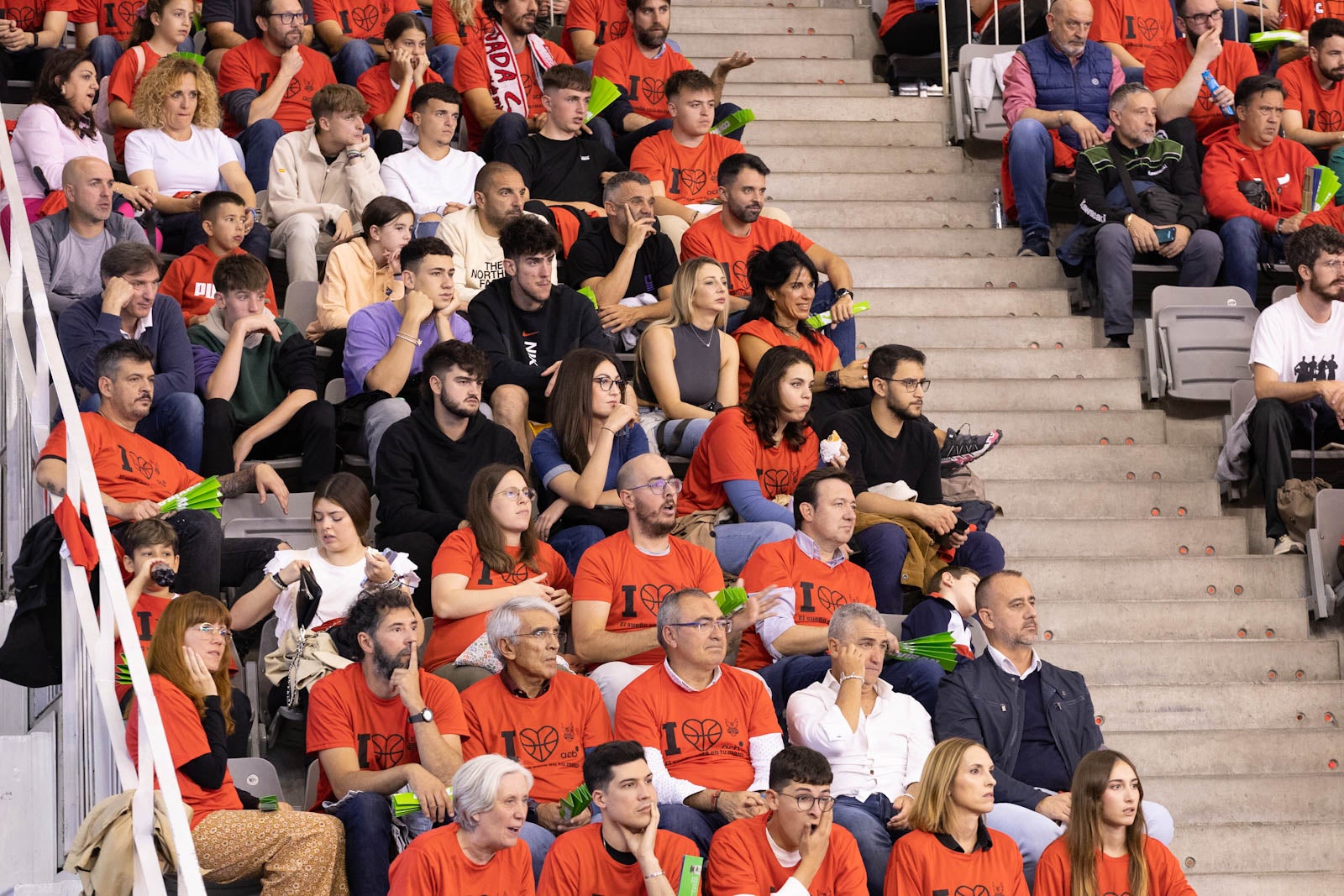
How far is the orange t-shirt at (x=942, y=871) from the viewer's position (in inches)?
187

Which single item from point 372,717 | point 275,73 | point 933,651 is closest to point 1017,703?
point 933,651

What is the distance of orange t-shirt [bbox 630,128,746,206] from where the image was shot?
8016 mm

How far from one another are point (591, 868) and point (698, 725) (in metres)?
0.64

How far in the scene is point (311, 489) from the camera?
616 cm

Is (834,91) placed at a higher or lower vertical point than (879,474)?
higher

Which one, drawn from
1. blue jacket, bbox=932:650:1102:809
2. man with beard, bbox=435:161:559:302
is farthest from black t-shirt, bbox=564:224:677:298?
blue jacket, bbox=932:650:1102:809

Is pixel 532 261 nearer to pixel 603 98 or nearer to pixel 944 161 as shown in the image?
pixel 603 98

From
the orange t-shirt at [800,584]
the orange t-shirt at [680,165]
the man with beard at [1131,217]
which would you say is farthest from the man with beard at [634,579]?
the man with beard at [1131,217]

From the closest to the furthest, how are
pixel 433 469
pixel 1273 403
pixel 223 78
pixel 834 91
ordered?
pixel 433 469
pixel 1273 403
pixel 223 78
pixel 834 91

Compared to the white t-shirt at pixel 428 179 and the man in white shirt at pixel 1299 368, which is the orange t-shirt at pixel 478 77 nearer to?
the white t-shirt at pixel 428 179

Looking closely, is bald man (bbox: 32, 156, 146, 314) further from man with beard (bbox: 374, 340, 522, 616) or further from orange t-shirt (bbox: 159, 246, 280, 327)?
man with beard (bbox: 374, 340, 522, 616)

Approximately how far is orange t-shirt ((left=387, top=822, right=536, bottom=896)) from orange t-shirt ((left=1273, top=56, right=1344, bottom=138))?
5746 mm

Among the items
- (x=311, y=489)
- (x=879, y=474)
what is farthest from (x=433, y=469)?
(x=879, y=474)

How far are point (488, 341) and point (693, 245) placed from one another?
3.93 feet
